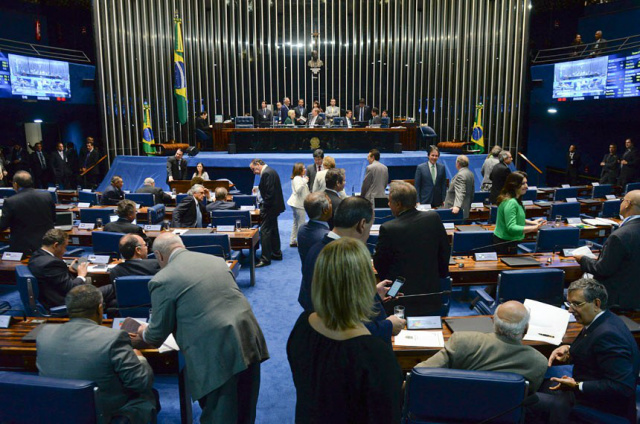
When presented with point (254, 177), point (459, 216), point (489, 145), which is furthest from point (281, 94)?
point (459, 216)

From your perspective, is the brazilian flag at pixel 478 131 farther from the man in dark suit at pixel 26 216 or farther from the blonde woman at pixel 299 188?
the man in dark suit at pixel 26 216

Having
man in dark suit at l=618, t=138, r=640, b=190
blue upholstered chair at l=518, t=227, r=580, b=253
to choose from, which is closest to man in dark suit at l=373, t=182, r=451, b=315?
blue upholstered chair at l=518, t=227, r=580, b=253

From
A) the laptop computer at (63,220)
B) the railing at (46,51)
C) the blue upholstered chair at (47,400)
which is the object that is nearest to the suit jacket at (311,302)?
the blue upholstered chair at (47,400)

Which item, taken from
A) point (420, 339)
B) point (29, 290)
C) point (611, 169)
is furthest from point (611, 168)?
point (29, 290)

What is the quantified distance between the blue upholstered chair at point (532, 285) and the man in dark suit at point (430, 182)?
3.57 meters

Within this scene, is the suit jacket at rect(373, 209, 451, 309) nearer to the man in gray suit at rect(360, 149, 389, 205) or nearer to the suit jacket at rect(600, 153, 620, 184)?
the man in gray suit at rect(360, 149, 389, 205)

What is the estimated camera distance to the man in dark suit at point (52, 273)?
3.87 meters

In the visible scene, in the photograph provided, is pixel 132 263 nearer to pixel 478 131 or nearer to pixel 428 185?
pixel 428 185

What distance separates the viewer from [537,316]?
314 cm

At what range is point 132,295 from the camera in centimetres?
361

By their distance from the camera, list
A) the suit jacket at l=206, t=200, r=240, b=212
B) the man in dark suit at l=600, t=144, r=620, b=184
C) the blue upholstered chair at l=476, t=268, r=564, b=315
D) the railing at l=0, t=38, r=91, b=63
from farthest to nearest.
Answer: the railing at l=0, t=38, r=91, b=63, the man in dark suit at l=600, t=144, r=620, b=184, the suit jacket at l=206, t=200, r=240, b=212, the blue upholstered chair at l=476, t=268, r=564, b=315

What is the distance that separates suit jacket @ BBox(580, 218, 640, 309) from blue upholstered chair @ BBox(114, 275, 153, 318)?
3.24m

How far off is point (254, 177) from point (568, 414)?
970cm

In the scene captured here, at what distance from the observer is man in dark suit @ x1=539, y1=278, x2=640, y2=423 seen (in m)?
2.47
